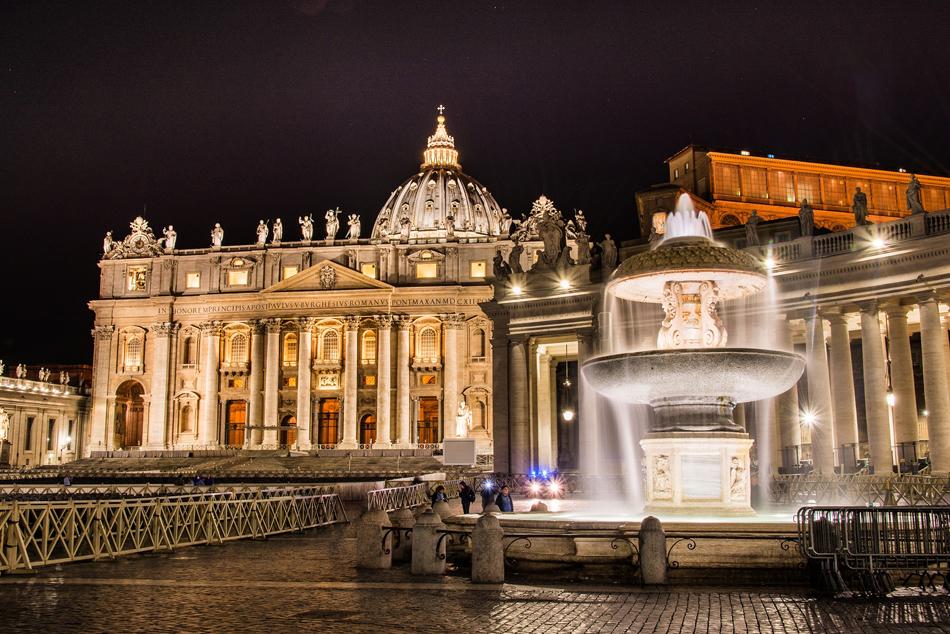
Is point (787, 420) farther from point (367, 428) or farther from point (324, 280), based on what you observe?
point (367, 428)

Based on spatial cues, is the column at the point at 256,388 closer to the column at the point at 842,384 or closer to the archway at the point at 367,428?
the archway at the point at 367,428

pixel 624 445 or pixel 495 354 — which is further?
pixel 495 354

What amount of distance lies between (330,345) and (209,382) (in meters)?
11.3

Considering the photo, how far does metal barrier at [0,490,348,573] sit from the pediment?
60722 mm

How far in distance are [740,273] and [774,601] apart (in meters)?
6.32

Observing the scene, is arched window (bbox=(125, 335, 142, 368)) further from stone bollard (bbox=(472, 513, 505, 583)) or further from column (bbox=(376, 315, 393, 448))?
stone bollard (bbox=(472, 513, 505, 583))

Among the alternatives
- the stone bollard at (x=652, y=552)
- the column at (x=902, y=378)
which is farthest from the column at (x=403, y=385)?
the stone bollard at (x=652, y=552)

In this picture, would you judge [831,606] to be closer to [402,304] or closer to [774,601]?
[774,601]

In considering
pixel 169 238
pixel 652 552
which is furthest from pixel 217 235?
pixel 652 552

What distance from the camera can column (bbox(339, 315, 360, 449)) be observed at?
85.9m

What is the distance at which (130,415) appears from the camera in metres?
99.4

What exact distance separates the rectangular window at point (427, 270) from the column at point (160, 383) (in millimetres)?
22922

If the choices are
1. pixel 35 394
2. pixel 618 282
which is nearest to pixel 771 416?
pixel 618 282

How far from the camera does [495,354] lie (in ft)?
119
